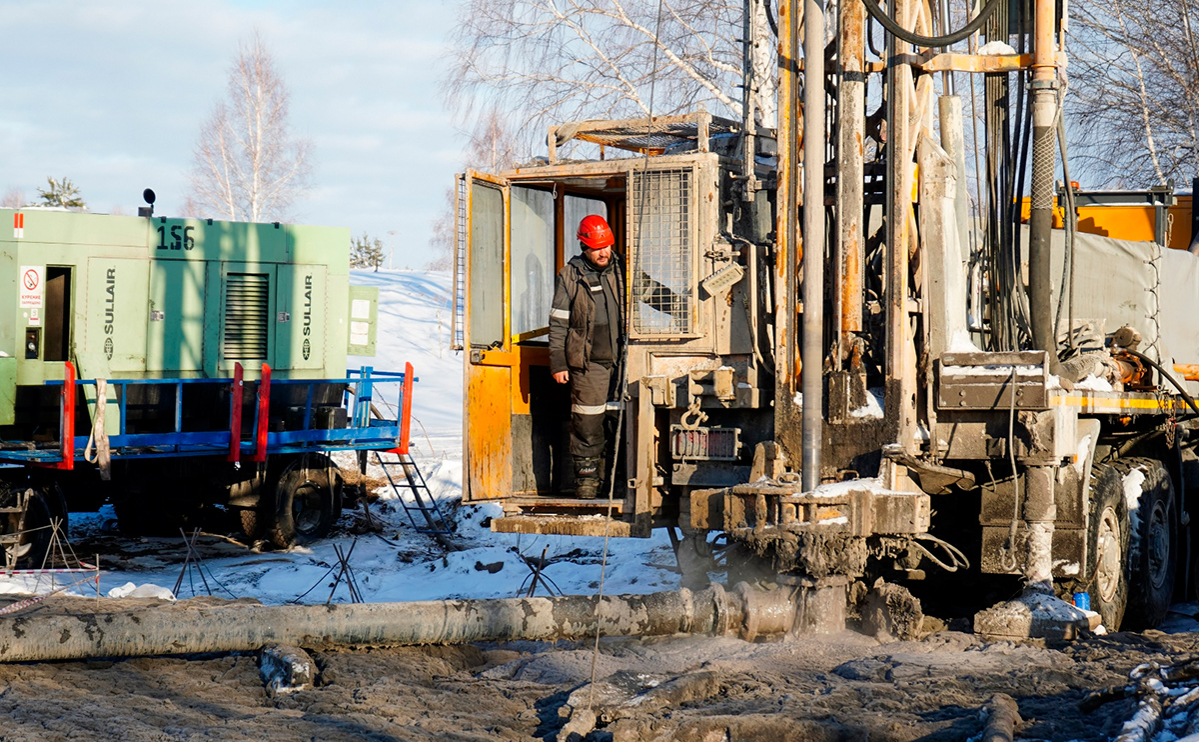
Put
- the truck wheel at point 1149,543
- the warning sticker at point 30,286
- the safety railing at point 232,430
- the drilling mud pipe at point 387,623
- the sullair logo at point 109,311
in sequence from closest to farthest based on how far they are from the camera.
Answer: the drilling mud pipe at point 387,623
the truck wheel at point 1149,543
the safety railing at point 232,430
the warning sticker at point 30,286
the sullair logo at point 109,311

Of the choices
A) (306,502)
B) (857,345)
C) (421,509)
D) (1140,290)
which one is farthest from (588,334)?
(306,502)

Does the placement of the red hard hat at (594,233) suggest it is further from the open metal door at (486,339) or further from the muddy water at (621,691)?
the muddy water at (621,691)

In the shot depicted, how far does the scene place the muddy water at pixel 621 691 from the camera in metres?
4.84

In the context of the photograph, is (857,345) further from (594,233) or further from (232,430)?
(232,430)

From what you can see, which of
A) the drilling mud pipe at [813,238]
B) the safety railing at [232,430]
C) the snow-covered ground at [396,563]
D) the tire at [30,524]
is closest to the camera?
the drilling mud pipe at [813,238]

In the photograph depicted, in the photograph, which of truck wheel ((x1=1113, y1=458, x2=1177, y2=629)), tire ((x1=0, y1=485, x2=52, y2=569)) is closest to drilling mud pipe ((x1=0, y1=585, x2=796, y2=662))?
truck wheel ((x1=1113, y1=458, x2=1177, y2=629))

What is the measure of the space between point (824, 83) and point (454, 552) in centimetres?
632

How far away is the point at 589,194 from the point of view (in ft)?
31.6

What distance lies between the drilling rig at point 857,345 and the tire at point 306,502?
15.5ft

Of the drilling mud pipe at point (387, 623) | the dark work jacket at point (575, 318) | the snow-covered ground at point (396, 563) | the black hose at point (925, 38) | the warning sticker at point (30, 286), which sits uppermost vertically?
the black hose at point (925, 38)

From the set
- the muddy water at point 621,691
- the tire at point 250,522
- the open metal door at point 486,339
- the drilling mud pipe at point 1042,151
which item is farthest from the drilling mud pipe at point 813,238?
the tire at point 250,522

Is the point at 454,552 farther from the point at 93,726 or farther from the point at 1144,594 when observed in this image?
the point at 93,726

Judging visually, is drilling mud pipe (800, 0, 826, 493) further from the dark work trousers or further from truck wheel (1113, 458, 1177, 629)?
truck wheel (1113, 458, 1177, 629)

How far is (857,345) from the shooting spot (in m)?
7.12
